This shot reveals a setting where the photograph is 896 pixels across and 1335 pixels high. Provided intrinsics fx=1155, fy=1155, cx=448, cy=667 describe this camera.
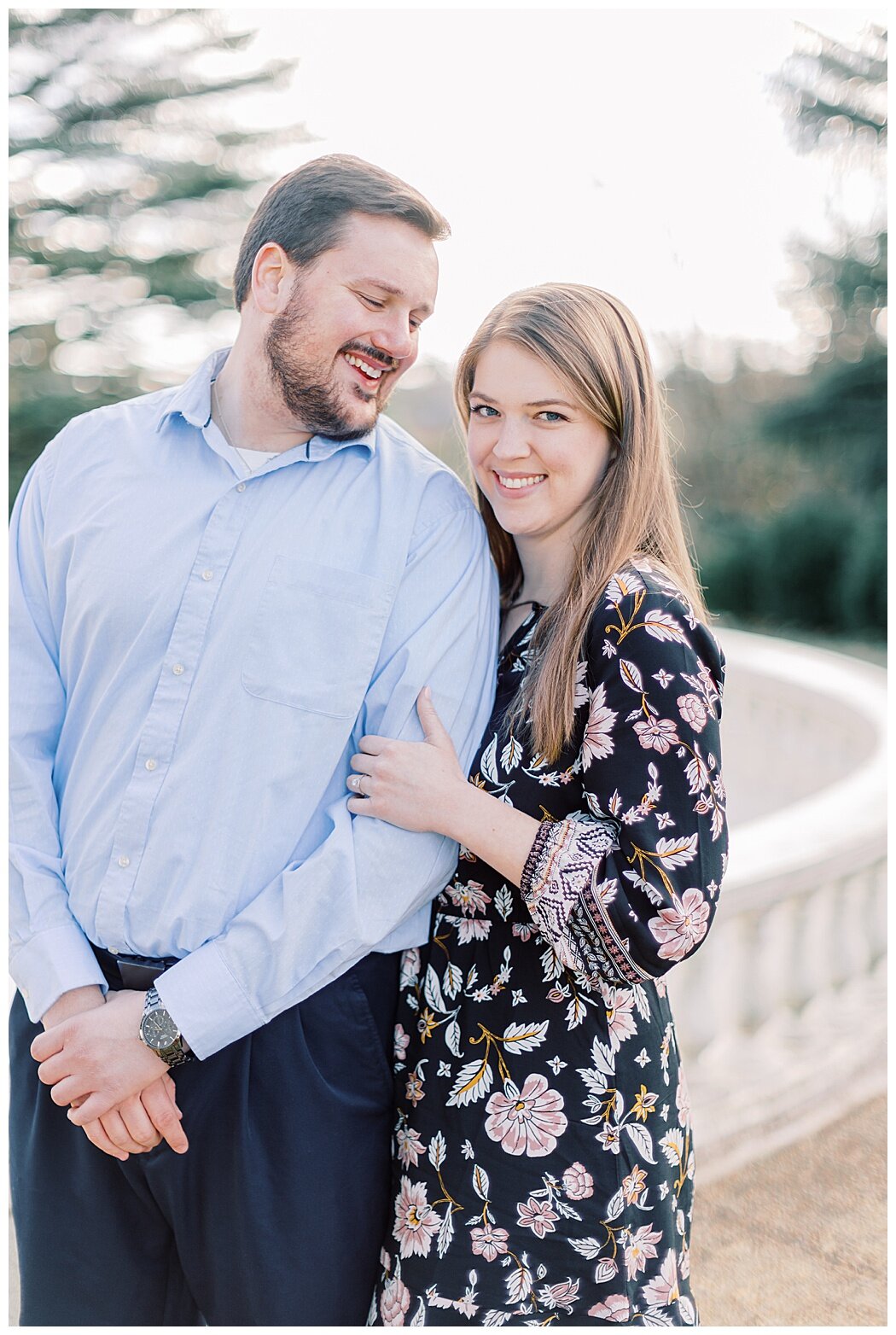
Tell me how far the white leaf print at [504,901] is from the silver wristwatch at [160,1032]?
1.62 ft

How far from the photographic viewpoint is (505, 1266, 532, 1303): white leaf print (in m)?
1.68

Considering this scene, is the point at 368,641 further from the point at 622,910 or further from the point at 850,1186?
the point at 850,1186

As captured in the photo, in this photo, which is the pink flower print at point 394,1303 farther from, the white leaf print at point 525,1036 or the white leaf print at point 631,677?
the white leaf print at point 631,677

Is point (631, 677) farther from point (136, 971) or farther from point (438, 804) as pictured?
point (136, 971)

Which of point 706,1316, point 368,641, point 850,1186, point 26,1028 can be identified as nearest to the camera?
point 368,641

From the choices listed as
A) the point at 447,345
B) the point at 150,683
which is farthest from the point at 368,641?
the point at 447,345

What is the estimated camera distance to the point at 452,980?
1758 mm

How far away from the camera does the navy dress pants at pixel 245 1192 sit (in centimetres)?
168

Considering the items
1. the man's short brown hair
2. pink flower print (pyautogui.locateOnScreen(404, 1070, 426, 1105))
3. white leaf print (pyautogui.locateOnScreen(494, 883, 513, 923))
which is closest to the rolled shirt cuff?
pink flower print (pyautogui.locateOnScreen(404, 1070, 426, 1105))

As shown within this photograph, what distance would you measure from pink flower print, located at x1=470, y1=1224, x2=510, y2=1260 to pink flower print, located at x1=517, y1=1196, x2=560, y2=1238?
0.03 m

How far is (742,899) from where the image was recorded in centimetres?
295

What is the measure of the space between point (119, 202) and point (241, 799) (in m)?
14.5

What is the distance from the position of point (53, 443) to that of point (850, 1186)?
8.03ft

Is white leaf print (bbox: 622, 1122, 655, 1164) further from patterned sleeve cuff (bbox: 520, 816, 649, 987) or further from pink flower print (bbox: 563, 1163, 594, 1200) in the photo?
patterned sleeve cuff (bbox: 520, 816, 649, 987)
